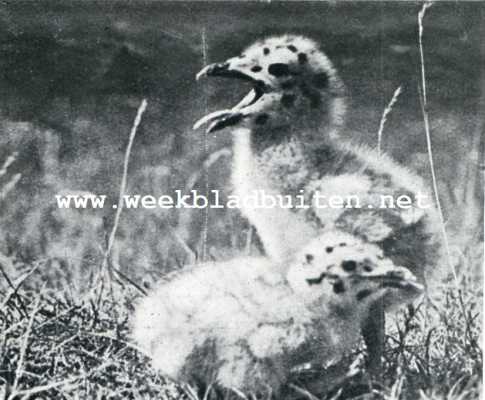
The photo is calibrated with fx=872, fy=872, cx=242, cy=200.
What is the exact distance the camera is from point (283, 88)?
3.34 m

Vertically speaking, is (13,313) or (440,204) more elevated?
(440,204)

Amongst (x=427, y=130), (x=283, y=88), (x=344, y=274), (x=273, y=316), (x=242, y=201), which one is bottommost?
(x=273, y=316)

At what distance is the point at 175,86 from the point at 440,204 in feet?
3.68

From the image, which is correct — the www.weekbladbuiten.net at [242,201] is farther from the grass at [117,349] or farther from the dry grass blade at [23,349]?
the dry grass blade at [23,349]

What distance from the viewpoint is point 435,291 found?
3.39 m

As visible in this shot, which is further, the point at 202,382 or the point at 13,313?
the point at 13,313

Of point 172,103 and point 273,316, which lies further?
point 172,103

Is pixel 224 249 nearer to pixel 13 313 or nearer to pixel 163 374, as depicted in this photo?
pixel 163 374

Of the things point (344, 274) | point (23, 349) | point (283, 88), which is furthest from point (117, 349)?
point (283, 88)

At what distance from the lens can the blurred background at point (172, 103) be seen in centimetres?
336

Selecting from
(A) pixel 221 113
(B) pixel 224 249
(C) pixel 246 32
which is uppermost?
(C) pixel 246 32

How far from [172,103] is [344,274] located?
3.06 ft

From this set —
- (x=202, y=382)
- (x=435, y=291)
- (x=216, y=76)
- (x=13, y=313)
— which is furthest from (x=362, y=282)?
(x=13, y=313)

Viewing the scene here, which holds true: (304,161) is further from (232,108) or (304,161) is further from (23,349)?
(23,349)
